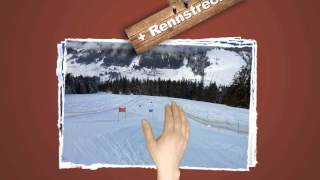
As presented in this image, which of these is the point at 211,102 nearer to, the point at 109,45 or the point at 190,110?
the point at 190,110

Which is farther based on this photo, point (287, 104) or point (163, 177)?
point (287, 104)

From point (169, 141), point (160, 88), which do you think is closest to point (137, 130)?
point (160, 88)

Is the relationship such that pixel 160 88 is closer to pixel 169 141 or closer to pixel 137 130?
pixel 137 130

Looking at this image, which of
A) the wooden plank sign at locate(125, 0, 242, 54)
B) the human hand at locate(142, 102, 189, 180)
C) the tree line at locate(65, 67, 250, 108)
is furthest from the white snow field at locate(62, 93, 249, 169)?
the human hand at locate(142, 102, 189, 180)

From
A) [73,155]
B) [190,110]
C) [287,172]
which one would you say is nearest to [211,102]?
[190,110]

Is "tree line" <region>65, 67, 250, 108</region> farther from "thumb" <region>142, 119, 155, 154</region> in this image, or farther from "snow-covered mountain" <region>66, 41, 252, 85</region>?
"thumb" <region>142, 119, 155, 154</region>

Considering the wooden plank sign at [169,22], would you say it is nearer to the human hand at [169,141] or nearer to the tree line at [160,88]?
the tree line at [160,88]
